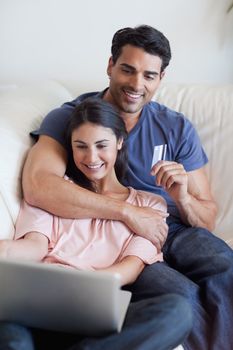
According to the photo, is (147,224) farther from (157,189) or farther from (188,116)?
(188,116)

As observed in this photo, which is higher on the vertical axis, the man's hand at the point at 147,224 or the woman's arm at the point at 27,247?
the man's hand at the point at 147,224

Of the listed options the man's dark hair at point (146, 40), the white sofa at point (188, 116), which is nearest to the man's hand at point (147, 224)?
the white sofa at point (188, 116)

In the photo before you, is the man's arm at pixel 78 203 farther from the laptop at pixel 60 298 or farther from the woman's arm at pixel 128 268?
the laptop at pixel 60 298

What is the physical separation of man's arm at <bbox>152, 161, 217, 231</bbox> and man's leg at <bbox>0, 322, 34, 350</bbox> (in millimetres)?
534

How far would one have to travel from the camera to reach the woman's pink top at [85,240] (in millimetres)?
1199

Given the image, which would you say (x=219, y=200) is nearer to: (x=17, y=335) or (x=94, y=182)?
(x=94, y=182)

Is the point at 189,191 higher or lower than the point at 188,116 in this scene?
lower

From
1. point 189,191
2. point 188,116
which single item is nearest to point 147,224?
point 189,191

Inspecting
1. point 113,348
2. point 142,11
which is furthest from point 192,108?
point 113,348

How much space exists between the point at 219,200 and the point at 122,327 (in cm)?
73

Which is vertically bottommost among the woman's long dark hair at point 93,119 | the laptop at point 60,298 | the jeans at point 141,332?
the jeans at point 141,332

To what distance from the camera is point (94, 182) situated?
1358 millimetres

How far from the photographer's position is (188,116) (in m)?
1.62

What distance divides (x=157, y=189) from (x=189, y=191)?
10 cm
